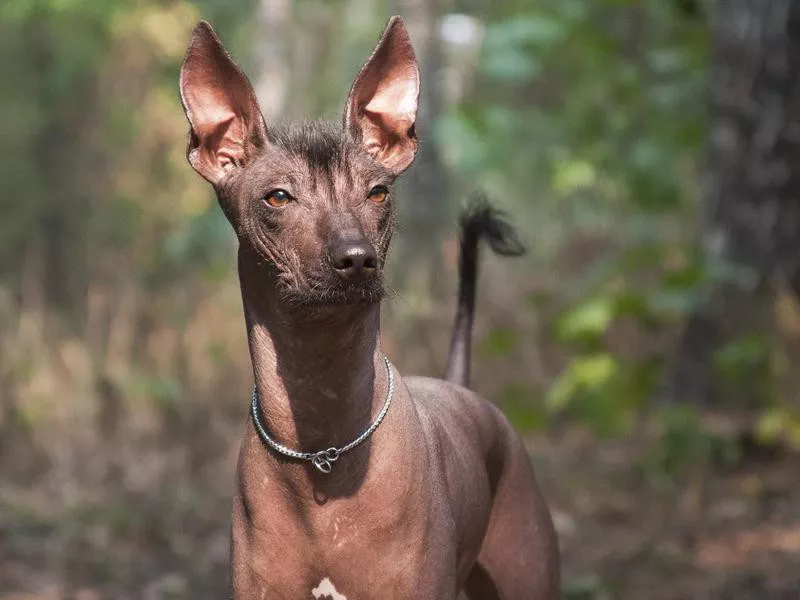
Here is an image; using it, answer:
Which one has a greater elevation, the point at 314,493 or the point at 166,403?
the point at 314,493

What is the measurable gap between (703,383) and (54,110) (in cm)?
1045

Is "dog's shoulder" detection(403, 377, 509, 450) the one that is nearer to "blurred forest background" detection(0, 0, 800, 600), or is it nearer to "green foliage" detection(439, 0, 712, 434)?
"blurred forest background" detection(0, 0, 800, 600)

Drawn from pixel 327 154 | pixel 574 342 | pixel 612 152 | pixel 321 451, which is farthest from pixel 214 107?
pixel 612 152

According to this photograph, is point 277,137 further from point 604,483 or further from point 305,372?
point 604,483

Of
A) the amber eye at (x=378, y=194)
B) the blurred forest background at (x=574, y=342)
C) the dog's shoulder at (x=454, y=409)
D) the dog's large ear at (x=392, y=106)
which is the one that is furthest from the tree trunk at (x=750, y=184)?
the amber eye at (x=378, y=194)

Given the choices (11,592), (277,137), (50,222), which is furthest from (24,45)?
(277,137)

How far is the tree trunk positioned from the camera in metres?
8.02

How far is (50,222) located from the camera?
53.5 ft

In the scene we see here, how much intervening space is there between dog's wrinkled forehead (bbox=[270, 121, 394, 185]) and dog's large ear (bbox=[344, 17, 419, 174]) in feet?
0.59

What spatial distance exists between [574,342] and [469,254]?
170 inches

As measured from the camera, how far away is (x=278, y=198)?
3.22 meters

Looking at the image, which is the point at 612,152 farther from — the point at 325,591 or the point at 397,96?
the point at 325,591

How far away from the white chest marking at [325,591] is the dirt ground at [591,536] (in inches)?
124

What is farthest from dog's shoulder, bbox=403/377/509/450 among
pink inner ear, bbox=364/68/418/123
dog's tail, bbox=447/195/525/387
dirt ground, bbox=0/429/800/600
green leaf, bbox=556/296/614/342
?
green leaf, bbox=556/296/614/342
